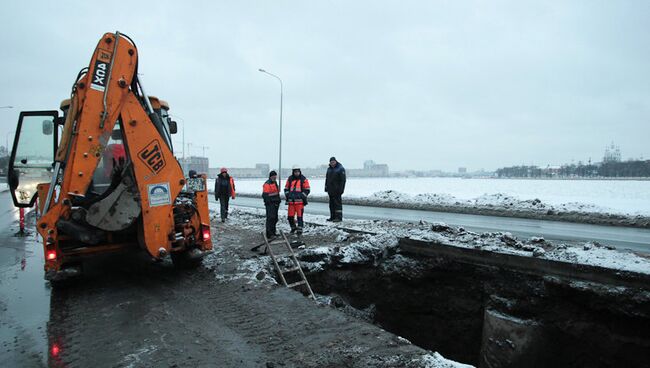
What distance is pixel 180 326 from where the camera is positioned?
14.0 feet

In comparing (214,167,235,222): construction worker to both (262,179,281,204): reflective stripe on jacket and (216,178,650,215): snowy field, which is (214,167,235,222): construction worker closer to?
(262,179,281,204): reflective stripe on jacket

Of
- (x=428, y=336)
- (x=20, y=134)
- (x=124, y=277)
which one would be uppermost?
(x=20, y=134)

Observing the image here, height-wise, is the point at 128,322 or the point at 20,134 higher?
the point at 20,134

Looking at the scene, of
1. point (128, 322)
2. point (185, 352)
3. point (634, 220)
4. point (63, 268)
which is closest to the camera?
point (185, 352)

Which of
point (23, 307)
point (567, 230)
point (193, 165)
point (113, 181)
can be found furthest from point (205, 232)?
point (193, 165)

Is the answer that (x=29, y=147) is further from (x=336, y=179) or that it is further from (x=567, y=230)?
(x=567, y=230)

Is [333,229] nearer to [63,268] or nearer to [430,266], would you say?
[430,266]

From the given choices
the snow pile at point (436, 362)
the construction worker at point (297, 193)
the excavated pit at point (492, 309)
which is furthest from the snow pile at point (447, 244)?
the snow pile at point (436, 362)

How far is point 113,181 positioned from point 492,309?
6311 mm

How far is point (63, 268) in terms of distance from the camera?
534 cm

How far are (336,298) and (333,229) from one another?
3.09m

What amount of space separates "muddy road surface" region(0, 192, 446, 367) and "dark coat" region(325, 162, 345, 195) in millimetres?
4957

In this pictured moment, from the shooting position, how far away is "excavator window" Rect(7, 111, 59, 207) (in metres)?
6.55

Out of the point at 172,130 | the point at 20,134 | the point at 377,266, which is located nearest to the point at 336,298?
the point at 377,266
